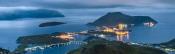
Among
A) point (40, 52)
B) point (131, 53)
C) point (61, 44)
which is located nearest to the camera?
point (131, 53)

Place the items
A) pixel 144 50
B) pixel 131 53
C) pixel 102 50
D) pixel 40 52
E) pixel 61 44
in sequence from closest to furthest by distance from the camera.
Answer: pixel 102 50 → pixel 131 53 → pixel 144 50 → pixel 40 52 → pixel 61 44

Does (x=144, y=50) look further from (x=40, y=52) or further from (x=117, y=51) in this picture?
(x=40, y=52)

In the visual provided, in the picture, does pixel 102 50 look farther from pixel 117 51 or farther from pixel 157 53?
pixel 157 53

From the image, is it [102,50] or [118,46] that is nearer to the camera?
[102,50]

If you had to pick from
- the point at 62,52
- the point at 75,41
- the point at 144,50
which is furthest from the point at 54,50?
the point at 144,50

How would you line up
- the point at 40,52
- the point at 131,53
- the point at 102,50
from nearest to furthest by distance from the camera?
1. the point at 102,50
2. the point at 131,53
3. the point at 40,52

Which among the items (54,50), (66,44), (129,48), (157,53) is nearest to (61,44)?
(66,44)

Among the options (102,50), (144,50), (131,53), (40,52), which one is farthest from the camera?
(40,52)

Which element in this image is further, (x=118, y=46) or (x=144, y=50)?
(x=144, y=50)
